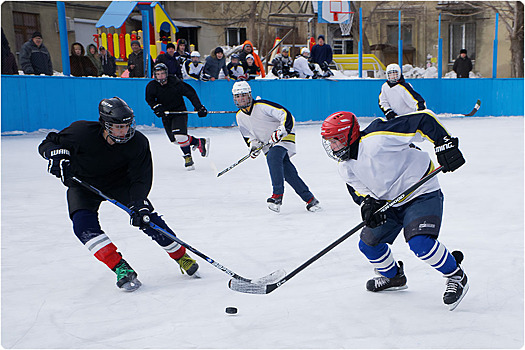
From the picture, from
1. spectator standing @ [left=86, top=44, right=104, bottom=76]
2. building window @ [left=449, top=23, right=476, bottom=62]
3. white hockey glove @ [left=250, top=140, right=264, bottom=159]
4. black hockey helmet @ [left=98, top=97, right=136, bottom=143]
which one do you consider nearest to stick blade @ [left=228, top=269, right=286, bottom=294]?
black hockey helmet @ [left=98, top=97, right=136, bottom=143]

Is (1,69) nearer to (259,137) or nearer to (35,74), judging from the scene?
(35,74)

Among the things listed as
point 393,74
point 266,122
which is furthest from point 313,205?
point 393,74

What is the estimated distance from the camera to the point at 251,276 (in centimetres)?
337

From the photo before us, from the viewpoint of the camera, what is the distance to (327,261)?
3.57 metres

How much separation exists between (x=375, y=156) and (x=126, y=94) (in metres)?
8.88

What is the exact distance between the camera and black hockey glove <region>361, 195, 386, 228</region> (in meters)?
2.74

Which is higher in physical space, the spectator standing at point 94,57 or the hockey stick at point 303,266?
the spectator standing at point 94,57

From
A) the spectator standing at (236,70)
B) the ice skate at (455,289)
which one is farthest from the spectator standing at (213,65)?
the ice skate at (455,289)

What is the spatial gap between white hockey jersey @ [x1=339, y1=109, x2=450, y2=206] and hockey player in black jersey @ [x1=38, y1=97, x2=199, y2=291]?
3.75 ft

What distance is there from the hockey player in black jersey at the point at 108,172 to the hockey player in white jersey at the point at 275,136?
1.87 meters

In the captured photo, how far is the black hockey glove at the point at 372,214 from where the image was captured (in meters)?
2.74

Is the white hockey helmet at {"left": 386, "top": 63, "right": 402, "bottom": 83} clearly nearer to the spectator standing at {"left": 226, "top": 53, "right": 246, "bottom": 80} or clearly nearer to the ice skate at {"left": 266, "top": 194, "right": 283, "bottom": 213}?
the ice skate at {"left": 266, "top": 194, "right": 283, "bottom": 213}

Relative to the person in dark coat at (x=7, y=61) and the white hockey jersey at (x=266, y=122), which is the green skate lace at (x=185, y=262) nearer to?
the white hockey jersey at (x=266, y=122)

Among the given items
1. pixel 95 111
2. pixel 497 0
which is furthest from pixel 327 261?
pixel 497 0
